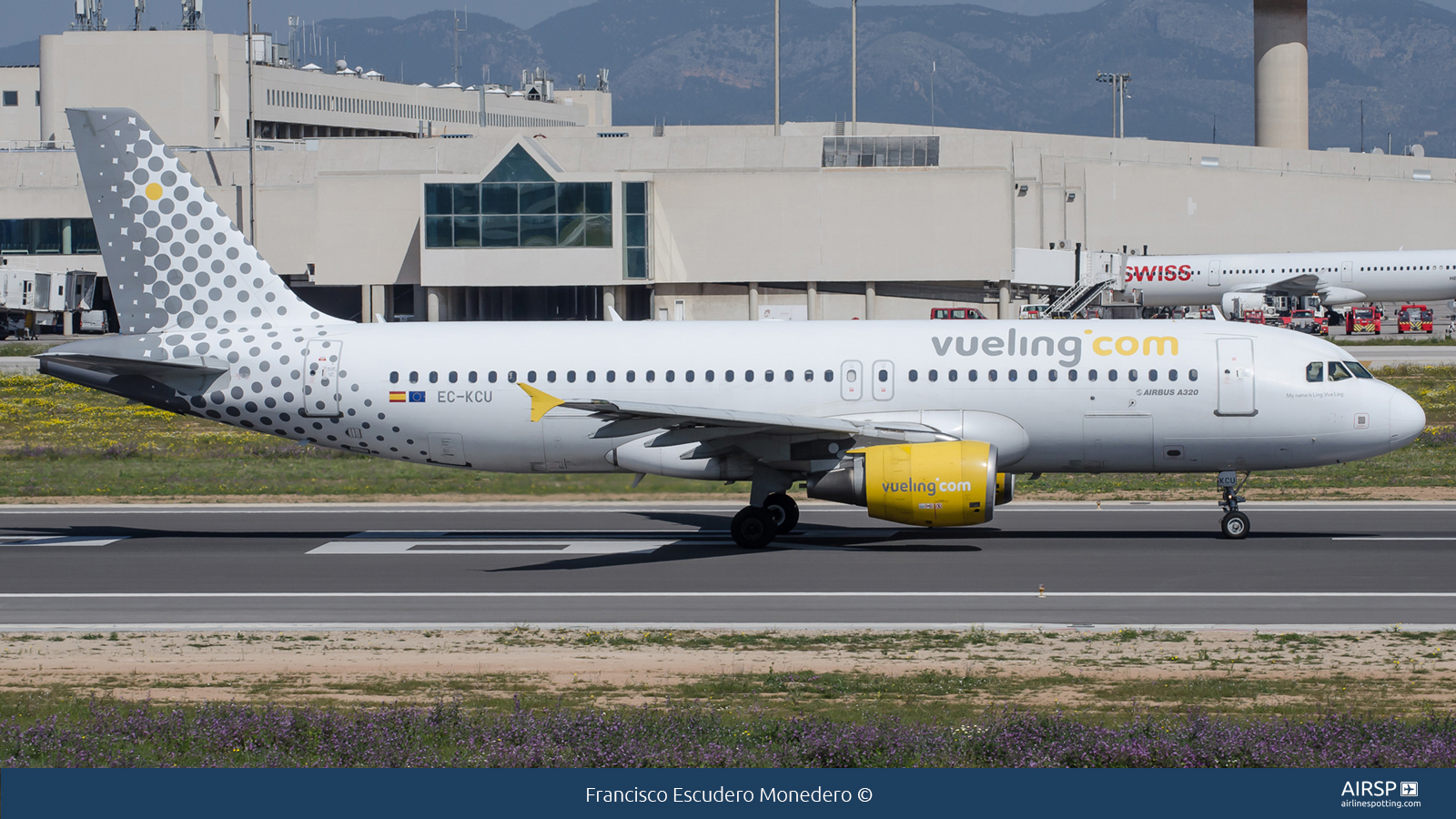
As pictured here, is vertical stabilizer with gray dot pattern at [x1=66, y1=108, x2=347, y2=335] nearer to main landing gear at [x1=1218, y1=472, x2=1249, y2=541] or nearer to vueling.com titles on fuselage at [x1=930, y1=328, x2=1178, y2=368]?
vueling.com titles on fuselage at [x1=930, y1=328, x2=1178, y2=368]

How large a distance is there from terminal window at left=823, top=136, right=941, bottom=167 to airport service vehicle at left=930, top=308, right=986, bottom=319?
8.84m

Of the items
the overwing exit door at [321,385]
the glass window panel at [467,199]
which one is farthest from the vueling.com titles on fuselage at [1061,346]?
the glass window panel at [467,199]

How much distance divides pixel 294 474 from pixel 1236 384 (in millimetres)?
23488

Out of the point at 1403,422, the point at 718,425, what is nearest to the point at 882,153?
the point at 1403,422

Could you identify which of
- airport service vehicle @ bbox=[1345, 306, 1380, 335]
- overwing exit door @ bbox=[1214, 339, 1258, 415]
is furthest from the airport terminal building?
overwing exit door @ bbox=[1214, 339, 1258, 415]

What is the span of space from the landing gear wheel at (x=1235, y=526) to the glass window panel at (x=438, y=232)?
215 feet

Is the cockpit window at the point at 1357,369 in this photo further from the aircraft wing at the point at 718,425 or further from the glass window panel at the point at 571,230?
the glass window panel at the point at 571,230

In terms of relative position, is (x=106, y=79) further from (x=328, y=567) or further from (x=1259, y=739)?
(x=1259, y=739)

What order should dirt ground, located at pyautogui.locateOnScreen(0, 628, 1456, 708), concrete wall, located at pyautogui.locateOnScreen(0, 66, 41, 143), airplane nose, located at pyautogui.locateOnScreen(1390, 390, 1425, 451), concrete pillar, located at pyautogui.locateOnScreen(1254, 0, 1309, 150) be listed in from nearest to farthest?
1. dirt ground, located at pyautogui.locateOnScreen(0, 628, 1456, 708)
2. airplane nose, located at pyautogui.locateOnScreen(1390, 390, 1425, 451)
3. concrete pillar, located at pyautogui.locateOnScreen(1254, 0, 1309, 150)
4. concrete wall, located at pyautogui.locateOnScreen(0, 66, 41, 143)

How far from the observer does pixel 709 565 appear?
2505cm

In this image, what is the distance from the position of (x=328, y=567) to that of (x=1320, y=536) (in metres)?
17.7

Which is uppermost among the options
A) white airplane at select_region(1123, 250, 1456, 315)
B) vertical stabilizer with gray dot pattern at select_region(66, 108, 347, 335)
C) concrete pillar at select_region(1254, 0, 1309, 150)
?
concrete pillar at select_region(1254, 0, 1309, 150)

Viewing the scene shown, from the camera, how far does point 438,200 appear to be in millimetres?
85875

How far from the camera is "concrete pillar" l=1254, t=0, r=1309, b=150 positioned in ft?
423
